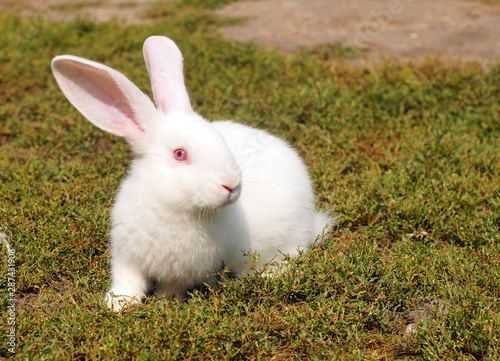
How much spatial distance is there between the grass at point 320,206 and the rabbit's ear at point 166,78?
3.27ft

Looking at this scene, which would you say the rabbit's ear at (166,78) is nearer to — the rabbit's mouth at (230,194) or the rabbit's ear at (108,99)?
the rabbit's ear at (108,99)

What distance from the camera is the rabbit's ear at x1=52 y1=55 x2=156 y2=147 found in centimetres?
267

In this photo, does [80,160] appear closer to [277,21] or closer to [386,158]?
[386,158]

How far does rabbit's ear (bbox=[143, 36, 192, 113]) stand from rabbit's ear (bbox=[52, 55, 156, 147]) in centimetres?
12

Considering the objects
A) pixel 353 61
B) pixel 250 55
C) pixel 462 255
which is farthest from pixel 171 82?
pixel 353 61

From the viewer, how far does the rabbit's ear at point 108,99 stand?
105 inches

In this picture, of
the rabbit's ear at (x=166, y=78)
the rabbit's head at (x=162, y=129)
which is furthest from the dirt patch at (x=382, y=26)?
the rabbit's head at (x=162, y=129)

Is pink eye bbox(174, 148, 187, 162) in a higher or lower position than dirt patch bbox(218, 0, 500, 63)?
higher

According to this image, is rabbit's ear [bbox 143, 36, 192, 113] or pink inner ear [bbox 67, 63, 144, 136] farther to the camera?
rabbit's ear [bbox 143, 36, 192, 113]

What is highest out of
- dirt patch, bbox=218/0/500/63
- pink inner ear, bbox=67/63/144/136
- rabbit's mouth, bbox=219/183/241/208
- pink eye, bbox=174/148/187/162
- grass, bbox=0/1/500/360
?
pink inner ear, bbox=67/63/144/136

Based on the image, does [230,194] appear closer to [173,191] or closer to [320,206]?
[173,191]

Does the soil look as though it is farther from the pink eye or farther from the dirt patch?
the pink eye

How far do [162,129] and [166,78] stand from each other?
35 cm

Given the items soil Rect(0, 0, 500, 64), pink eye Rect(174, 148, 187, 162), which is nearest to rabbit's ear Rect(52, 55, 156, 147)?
pink eye Rect(174, 148, 187, 162)
